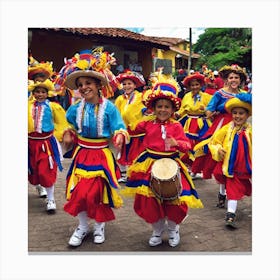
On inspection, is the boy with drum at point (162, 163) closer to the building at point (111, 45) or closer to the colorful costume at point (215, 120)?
the building at point (111, 45)

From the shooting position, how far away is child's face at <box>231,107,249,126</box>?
4.92 meters

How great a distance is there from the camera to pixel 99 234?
14.9ft

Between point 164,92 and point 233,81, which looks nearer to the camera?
point 164,92

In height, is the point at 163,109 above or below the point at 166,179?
above

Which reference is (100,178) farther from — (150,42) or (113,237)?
(150,42)

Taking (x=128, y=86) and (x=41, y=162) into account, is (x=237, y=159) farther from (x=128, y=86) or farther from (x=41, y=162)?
(x=128, y=86)

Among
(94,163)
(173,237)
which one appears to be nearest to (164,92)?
(94,163)

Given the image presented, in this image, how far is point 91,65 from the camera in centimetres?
418

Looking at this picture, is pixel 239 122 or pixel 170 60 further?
pixel 170 60

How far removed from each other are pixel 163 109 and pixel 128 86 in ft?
8.55

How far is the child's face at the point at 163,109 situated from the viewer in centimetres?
427

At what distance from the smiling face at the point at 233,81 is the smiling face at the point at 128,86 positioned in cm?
153
